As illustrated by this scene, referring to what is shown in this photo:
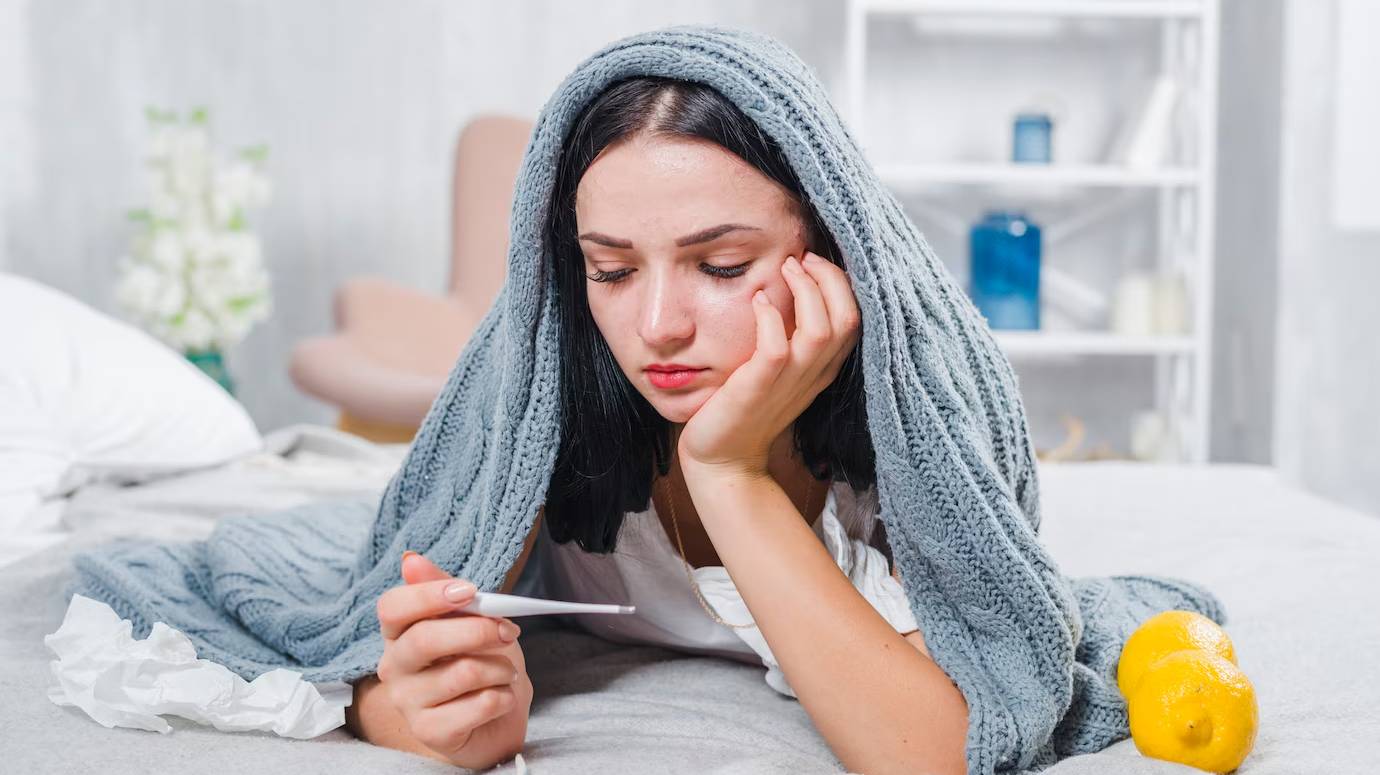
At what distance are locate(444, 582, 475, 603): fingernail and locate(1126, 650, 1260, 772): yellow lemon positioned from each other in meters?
0.48

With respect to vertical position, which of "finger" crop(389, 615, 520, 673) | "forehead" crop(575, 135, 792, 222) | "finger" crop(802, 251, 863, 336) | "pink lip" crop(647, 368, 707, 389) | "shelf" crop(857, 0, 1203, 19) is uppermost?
"shelf" crop(857, 0, 1203, 19)

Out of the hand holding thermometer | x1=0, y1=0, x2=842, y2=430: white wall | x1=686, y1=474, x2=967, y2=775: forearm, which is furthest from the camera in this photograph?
x1=0, y1=0, x2=842, y2=430: white wall

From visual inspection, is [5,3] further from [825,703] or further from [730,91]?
[825,703]

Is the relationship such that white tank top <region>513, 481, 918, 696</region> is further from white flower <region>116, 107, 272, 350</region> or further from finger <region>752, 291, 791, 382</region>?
white flower <region>116, 107, 272, 350</region>

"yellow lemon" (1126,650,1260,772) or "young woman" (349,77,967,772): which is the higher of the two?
"young woman" (349,77,967,772)

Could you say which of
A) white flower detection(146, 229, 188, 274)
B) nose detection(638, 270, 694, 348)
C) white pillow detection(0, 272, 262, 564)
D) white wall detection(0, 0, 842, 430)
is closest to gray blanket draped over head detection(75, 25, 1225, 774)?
nose detection(638, 270, 694, 348)

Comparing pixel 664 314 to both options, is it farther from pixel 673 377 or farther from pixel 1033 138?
pixel 1033 138

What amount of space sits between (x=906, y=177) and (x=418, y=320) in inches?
52.1

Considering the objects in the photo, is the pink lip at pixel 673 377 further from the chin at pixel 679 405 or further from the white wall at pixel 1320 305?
the white wall at pixel 1320 305

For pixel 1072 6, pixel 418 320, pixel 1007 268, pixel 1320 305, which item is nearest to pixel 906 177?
pixel 1007 268

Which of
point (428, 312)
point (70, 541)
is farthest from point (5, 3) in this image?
point (70, 541)

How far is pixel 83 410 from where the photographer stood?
5.58 ft

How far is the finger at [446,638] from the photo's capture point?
0.78m

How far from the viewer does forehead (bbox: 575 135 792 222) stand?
891 millimetres
